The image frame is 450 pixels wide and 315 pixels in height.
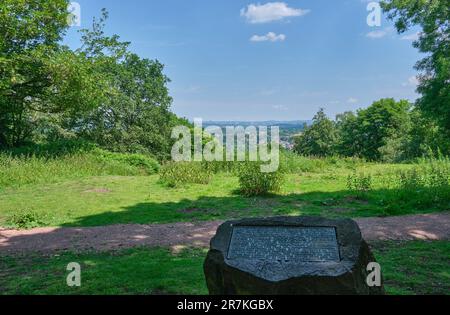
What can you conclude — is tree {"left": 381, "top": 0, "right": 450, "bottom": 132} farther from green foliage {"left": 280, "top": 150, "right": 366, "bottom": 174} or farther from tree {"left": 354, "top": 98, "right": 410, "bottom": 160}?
tree {"left": 354, "top": 98, "right": 410, "bottom": 160}

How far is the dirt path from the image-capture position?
23.5 ft

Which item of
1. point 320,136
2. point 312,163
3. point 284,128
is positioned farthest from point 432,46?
point 284,128

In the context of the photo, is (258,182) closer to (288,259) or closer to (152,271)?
(152,271)

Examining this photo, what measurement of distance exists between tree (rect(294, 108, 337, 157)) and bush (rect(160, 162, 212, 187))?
46404 mm

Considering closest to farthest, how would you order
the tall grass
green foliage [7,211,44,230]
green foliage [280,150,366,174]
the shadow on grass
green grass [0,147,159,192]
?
1. the shadow on grass
2. green foliage [7,211,44,230]
3. green grass [0,147,159,192]
4. the tall grass
5. green foliage [280,150,366,174]

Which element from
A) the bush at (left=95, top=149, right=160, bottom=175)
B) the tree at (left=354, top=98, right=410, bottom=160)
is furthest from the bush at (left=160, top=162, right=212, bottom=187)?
the tree at (left=354, top=98, right=410, bottom=160)

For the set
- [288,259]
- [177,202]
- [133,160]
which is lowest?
[177,202]

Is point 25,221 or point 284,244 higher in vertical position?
point 284,244

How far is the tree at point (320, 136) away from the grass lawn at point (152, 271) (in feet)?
177

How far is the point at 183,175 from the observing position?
48.0 ft

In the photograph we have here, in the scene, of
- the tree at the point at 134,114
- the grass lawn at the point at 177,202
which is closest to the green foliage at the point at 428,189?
the grass lawn at the point at 177,202

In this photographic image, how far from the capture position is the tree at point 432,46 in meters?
14.5

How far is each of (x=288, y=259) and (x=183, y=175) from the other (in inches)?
423
